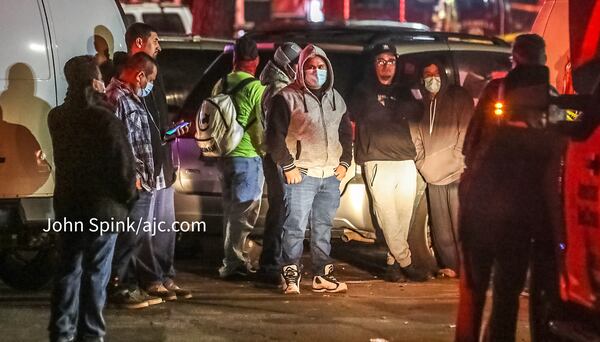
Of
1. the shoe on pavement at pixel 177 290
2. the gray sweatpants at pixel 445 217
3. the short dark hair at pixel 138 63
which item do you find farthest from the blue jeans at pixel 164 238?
the gray sweatpants at pixel 445 217

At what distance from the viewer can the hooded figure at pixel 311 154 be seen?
8.29m

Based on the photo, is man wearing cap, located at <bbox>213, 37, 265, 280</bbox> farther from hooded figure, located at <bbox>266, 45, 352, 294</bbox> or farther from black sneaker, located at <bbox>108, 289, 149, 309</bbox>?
black sneaker, located at <bbox>108, 289, 149, 309</bbox>

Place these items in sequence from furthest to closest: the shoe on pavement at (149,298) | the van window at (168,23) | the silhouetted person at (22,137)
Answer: the van window at (168,23), the shoe on pavement at (149,298), the silhouetted person at (22,137)

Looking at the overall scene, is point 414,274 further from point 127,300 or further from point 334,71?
point 127,300

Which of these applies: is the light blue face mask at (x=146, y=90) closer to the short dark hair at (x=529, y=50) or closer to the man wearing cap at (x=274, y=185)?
the man wearing cap at (x=274, y=185)

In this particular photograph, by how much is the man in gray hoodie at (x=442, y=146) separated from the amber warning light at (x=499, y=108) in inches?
90.4

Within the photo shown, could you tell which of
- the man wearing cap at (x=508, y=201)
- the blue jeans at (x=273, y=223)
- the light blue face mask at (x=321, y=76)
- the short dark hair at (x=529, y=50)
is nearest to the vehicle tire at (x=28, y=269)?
the blue jeans at (x=273, y=223)

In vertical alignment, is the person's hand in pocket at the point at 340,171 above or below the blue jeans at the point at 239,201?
above

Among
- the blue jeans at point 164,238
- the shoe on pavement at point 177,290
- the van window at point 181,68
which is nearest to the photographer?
the blue jeans at point 164,238

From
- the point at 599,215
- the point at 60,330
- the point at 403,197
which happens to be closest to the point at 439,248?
Result: the point at 403,197

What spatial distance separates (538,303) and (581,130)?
1.03m

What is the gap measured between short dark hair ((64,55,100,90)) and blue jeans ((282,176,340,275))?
222cm

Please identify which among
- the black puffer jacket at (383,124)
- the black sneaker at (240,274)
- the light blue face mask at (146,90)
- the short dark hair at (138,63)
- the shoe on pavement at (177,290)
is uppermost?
the short dark hair at (138,63)

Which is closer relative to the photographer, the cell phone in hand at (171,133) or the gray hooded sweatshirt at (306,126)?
the cell phone in hand at (171,133)
